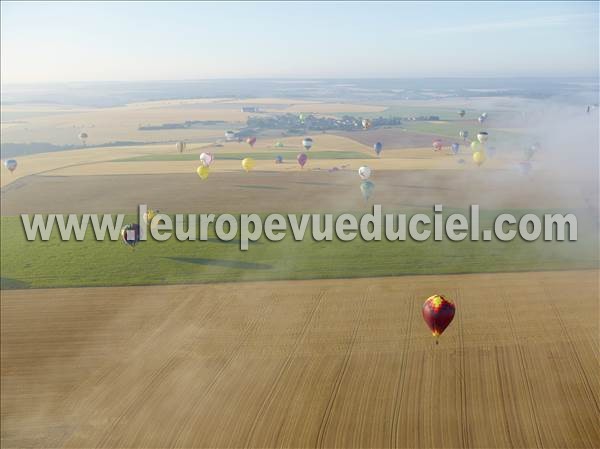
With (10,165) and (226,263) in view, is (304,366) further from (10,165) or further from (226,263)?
(10,165)

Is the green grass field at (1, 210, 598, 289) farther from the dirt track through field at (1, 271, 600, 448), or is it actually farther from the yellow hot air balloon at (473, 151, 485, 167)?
the yellow hot air balloon at (473, 151, 485, 167)

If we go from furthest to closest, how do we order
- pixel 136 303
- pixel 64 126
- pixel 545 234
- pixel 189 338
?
pixel 64 126 → pixel 545 234 → pixel 136 303 → pixel 189 338

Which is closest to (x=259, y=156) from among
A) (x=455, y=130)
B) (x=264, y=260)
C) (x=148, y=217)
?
(x=148, y=217)

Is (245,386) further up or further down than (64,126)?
further down

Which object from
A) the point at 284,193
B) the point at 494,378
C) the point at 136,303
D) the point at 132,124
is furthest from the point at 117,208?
the point at 132,124

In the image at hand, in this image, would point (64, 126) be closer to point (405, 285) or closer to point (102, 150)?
point (102, 150)

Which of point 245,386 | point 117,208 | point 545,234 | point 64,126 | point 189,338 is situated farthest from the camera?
point 64,126

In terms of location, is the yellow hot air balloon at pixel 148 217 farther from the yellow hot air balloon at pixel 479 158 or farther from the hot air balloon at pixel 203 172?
the yellow hot air balloon at pixel 479 158

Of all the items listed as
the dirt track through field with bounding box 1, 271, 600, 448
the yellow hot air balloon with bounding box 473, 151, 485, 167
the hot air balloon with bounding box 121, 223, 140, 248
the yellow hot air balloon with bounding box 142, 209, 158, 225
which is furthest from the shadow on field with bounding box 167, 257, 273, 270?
the yellow hot air balloon with bounding box 473, 151, 485, 167
